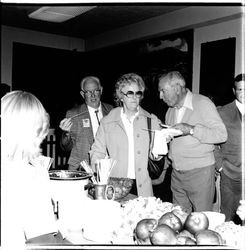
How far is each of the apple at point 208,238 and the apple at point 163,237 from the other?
9 cm

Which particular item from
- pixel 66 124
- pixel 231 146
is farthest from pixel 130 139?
pixel 231 146

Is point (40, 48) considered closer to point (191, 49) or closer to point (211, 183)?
point (191, 49)

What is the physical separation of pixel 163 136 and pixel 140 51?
4.37 meters

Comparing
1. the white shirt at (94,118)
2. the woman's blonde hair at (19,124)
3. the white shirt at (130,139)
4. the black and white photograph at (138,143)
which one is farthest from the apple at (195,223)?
the white shirt at (94,118)

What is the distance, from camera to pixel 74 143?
3115mm

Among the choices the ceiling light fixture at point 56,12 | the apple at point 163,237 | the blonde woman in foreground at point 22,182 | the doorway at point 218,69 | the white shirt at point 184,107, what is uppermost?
the ceiling light fixture at point 56,12

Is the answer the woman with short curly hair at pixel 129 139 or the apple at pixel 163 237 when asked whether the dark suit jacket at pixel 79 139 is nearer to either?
the woman with short curly hair at pixel 129 139

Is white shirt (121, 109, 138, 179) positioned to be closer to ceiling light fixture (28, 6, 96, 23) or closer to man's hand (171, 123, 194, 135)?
man's hand (171, 123, 194, 135)

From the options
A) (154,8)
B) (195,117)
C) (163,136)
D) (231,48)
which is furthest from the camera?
(154,8)

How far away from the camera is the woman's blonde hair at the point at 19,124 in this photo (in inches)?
55.5

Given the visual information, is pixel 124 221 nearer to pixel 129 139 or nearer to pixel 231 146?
pixel 129 139

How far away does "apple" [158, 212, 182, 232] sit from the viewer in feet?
4.52

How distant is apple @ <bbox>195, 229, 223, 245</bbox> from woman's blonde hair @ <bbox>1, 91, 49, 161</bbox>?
2.58 ft

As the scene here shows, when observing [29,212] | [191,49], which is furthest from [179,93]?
[191,49]
